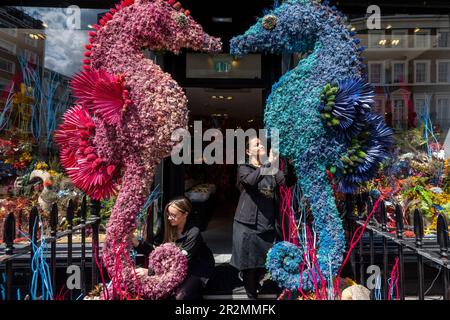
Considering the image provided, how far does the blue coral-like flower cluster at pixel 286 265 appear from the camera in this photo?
2885 millimetres

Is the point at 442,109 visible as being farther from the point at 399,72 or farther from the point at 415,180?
the point at 415,180

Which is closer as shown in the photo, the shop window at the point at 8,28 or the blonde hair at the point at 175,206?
the blonde hair at the point at 175,206

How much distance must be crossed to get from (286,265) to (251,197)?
0.75m

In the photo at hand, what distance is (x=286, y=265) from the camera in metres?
2.92

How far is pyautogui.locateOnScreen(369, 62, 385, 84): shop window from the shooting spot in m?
4.68

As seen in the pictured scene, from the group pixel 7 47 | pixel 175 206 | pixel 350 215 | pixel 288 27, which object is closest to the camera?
pixel 288 27

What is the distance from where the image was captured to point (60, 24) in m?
4.48

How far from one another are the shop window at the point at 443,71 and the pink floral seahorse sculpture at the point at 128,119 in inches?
139

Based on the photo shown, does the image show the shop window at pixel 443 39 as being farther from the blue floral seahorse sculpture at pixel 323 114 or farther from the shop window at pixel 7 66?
the shop window at pixel 7 66

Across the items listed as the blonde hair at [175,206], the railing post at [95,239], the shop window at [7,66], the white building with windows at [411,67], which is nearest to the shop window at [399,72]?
the white building with windows at [411,67]

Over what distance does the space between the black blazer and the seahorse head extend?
3.60ft

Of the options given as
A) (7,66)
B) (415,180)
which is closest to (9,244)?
(7,66)

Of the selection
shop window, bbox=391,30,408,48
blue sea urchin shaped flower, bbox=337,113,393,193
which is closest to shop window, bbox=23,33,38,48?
blue sea urchin shaped flower, bbox=337,113,393,193
